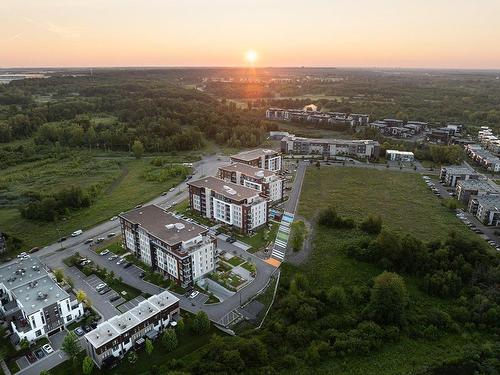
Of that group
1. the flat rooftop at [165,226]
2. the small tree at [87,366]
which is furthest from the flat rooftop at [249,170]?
the small tree at [87,366]

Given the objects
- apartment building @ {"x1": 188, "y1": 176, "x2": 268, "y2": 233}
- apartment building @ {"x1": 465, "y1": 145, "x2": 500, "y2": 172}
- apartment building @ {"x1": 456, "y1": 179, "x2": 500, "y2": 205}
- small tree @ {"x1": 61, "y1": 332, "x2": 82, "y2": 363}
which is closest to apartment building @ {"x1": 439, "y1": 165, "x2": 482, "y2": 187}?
apartment building @ {"x1": 456, "y1": 179, "x2": 500, "y2": 205}

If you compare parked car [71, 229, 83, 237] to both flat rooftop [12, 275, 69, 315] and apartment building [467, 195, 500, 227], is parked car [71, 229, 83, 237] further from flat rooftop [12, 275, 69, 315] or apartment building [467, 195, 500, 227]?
apartment building [467, 195, 500, 227]

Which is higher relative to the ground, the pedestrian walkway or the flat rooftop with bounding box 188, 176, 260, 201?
the flat rooftop with bounding box 188, 176, 260, 201

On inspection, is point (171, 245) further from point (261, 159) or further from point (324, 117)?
point (324, 117)

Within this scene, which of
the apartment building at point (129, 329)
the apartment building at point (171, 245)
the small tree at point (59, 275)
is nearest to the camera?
the apartment building at point (129, 329)

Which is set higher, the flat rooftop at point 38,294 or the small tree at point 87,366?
the flat rooftop at point 38,294

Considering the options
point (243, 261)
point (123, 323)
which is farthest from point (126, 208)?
point (123, 323)

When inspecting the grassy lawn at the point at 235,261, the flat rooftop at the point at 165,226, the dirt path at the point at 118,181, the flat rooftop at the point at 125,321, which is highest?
the flat rooftop at the point at 165,226

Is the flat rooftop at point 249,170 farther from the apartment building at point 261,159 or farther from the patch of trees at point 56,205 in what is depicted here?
the patch of trees at point 56,205
